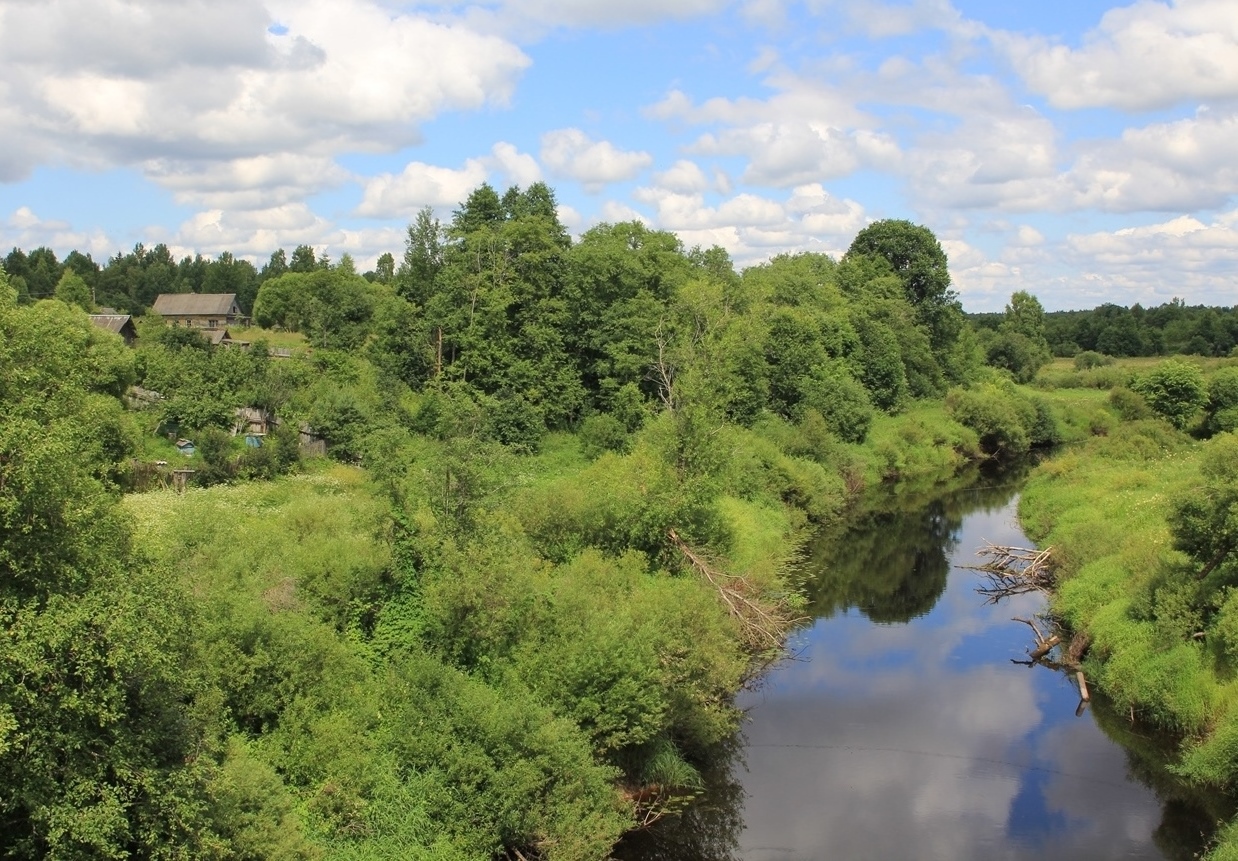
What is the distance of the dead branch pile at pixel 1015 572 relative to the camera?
4073cm

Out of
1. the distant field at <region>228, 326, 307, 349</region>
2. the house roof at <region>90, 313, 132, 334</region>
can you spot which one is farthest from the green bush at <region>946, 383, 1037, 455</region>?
the house roof at <region>90, 313, 132, 334</region>

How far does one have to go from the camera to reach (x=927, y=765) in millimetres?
26734

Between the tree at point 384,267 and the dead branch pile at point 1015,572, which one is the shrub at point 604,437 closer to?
the dead branch pile at point 1015,572

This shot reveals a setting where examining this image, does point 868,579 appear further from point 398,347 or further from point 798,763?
point 398,347

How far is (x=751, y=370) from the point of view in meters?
59.4

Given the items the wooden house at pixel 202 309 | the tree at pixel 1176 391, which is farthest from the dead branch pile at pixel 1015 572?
the wooden house at pixel 202 309

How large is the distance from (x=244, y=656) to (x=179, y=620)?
534 centimetres

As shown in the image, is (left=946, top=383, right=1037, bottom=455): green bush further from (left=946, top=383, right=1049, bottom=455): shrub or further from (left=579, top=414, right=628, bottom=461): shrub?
(left=579, top=414, right=628, bottom=461): shrub

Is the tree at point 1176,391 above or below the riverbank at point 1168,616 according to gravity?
above

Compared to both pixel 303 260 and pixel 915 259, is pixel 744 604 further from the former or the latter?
pixel 303 260

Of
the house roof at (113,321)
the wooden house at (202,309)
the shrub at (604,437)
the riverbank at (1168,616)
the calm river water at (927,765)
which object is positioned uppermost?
the wooden house at (202,309)

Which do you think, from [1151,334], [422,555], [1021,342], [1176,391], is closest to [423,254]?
[422,555]

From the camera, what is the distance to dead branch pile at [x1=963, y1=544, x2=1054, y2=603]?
40734mm

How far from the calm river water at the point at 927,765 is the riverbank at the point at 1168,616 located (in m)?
1.03
